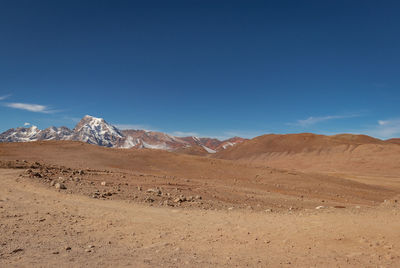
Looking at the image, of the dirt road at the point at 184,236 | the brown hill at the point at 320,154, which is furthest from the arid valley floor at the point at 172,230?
the brown hill at the point at 320,154

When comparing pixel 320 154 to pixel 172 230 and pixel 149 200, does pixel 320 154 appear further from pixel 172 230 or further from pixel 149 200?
pixel 172 230

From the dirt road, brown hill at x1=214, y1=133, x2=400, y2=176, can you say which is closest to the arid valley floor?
the dirt road

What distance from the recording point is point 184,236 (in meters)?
7.91

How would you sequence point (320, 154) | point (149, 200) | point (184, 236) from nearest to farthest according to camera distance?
1. point (184, 236)
2. point (149, 200)
3. point (320, 154)

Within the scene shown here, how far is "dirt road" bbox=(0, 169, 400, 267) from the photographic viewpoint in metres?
6.25

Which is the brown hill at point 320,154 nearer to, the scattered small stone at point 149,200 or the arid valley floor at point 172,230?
the arid valley floor at point 172,230

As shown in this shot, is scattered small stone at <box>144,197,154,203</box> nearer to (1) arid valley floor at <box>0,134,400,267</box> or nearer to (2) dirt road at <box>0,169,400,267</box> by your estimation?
(1) arid valley floor at <box>0,134,400,267</box>

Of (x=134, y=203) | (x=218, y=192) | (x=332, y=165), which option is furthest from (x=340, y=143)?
(x=134, y=203)

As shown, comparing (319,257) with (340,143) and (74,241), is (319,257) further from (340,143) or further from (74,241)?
(340,143)

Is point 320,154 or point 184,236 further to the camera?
point 320,154

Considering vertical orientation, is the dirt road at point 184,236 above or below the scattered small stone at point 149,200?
below

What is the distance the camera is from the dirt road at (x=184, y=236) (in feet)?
20.5

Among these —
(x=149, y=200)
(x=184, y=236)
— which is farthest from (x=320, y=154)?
(x=184, y=236)

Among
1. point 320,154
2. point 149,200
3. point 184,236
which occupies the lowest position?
point 184,236
